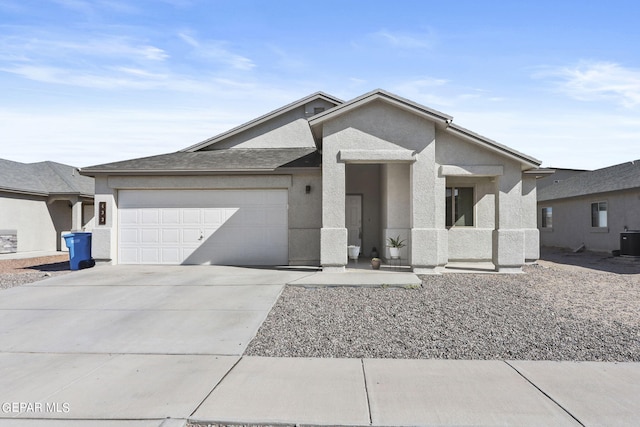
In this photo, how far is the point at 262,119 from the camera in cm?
1806

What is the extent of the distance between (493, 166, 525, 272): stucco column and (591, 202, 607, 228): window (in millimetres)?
10982

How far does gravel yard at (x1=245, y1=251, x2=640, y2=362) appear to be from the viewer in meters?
5.96

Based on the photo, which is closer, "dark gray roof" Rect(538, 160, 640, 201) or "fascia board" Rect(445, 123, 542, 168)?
"fascia board" Rect(445, 123, 542, 168)

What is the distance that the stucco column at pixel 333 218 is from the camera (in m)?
12.1

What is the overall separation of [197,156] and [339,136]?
22.1 feet

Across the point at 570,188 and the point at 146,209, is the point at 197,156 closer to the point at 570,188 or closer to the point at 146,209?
the point at 146,209

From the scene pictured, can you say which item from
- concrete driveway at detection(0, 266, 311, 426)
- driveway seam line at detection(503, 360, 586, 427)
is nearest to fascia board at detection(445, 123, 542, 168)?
concrete driveway at detection(0, 266, 311, 426)

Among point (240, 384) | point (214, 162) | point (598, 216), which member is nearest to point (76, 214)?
point (214, 162)

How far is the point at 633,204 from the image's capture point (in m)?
18.5

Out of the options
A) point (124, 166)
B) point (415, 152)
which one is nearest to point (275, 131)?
point (124, 166)

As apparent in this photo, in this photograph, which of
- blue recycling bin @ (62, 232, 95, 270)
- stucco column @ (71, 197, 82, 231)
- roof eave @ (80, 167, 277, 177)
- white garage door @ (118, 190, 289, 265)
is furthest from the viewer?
stucco column @ (71, 197, 82, 231)

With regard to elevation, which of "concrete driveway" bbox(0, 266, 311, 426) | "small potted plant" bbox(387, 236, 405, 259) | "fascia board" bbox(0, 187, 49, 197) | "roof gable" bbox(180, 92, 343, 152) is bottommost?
"concrete driveway" bbox(0, 266, 311, 426)

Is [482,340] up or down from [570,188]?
down

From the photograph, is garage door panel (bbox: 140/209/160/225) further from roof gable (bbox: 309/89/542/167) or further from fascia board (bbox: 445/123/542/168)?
fascia board (bbox: 445/123/542/168)
